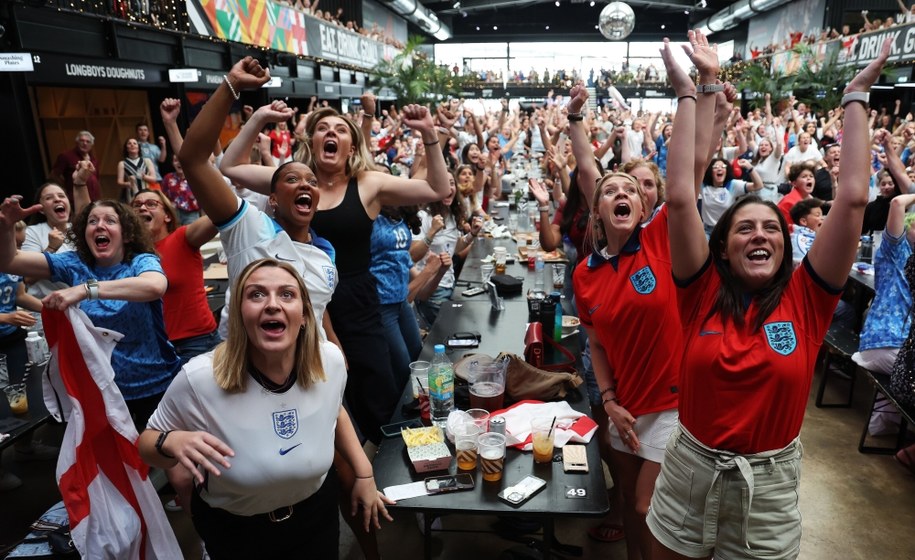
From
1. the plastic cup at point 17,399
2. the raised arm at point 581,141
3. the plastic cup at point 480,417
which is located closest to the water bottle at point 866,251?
the raised arm at point 581,141

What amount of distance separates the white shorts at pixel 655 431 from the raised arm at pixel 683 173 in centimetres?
76

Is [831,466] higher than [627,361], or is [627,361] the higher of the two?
[627,361]

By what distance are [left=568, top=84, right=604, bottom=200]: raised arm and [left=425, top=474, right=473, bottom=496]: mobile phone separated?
5.04 feet

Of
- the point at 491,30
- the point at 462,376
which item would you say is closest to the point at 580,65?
the point at 491,30

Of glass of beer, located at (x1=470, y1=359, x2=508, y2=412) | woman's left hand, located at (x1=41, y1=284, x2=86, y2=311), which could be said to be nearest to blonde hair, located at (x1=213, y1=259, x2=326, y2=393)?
woman's left hand, located at (x1=41, y1=284, x2=86, y2=311)

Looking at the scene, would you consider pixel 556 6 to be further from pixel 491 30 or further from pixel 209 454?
pixel 209 454

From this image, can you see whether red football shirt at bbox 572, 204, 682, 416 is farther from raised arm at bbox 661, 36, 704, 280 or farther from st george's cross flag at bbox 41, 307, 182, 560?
st george's cross flag at bbox 41, 307, 182, 560

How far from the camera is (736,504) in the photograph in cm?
182

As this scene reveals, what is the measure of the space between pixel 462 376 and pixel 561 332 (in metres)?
0.92

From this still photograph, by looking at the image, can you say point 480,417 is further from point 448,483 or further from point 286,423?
point 286,423

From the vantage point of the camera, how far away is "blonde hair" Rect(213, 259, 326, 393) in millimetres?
1774

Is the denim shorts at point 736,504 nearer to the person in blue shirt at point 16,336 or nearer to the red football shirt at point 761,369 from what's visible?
the red football shirt at point 761,369

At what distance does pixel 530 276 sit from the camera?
497 cm

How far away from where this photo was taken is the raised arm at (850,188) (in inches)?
65.1
